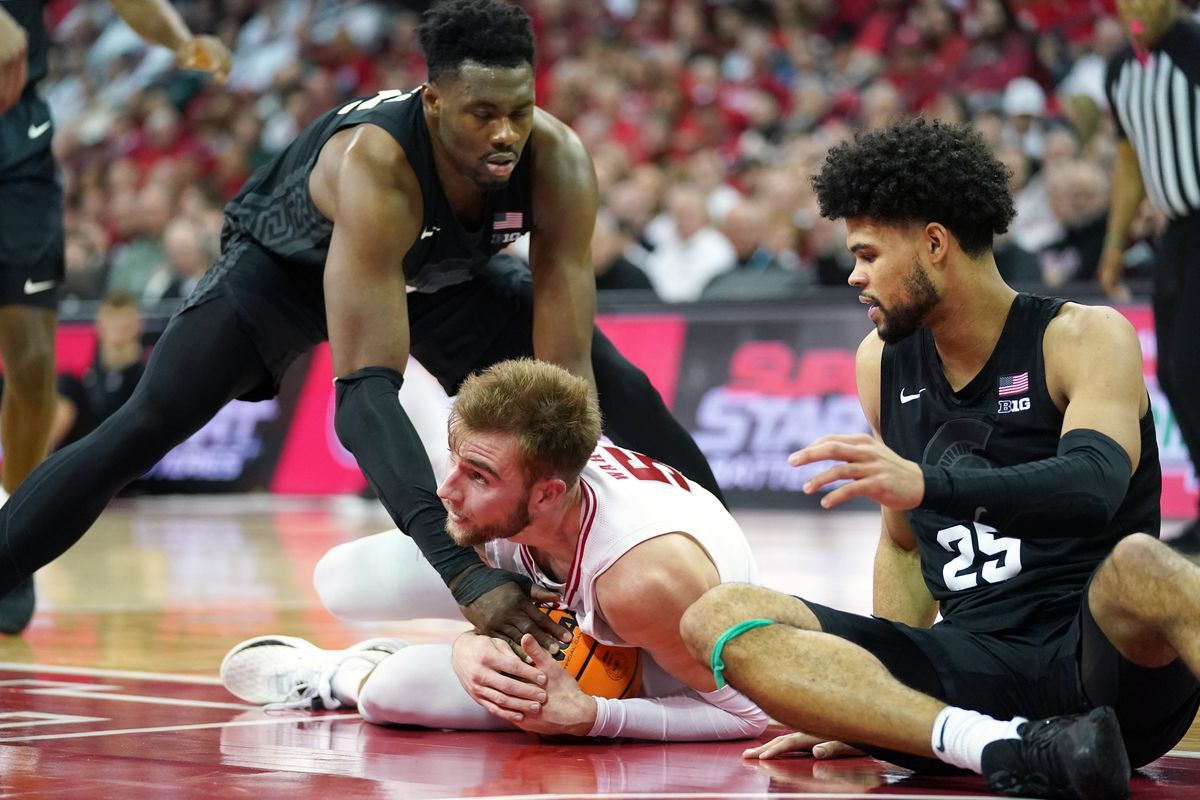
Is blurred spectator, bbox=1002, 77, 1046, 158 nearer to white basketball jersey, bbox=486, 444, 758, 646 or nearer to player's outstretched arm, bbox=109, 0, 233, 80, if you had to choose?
player's outstretched arm, bbox=109, 0, 233, 80

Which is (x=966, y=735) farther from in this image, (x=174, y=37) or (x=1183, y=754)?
(x=174, y=37)

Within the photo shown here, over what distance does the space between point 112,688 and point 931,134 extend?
2.81 metres

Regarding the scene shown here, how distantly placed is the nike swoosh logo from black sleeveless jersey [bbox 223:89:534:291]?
1535 millimetres

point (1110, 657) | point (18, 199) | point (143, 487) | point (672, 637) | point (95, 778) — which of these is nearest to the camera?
point (1110, 657)

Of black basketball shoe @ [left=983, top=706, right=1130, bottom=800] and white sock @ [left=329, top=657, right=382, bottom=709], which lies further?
white sock @ [left=329, top=657, right=382, bottom=709]

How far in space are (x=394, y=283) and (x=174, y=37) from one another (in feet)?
6.41

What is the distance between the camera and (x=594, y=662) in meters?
4.05

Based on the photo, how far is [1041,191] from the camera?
1152 cm

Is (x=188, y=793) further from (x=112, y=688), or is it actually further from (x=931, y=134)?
(x=931, y=134)

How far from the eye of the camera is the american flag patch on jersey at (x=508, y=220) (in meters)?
4.84

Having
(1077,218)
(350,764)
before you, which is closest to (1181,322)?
(1077,218)

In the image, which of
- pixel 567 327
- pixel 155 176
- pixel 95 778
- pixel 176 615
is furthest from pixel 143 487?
pixel 95 778

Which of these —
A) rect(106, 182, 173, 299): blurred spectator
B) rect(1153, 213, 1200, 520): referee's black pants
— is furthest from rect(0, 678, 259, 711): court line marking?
rect(106, 182, 173, 299): blurred spectator

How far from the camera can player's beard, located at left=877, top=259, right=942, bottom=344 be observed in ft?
11.8
